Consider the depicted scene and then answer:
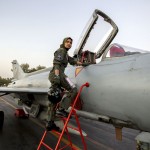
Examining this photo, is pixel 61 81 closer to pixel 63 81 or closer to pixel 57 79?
pixel 63 81

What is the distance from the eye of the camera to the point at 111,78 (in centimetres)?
316

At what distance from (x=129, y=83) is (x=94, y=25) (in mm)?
2099

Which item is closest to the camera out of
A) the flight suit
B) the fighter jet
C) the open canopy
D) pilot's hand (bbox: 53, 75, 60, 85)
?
the fighter jet

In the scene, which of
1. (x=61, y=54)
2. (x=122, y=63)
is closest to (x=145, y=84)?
(x=122, y=63)

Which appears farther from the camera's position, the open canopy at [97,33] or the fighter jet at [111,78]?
the open canopy at [97,33]

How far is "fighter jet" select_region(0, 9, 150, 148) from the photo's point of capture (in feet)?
8.80

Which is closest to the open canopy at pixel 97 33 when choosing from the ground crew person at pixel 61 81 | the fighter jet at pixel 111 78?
the fighter jet at pixel 111 78

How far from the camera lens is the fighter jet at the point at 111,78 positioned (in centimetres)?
268

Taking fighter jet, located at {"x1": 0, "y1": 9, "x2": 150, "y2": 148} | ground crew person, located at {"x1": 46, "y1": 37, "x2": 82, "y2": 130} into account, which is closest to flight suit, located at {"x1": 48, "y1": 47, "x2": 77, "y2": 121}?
ground crew person, located at {"x1": 46, "y1": 37, "x2": 82, "y2": 130}

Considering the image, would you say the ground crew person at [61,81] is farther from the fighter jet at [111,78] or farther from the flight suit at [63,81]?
the fighter jet at [111,78]

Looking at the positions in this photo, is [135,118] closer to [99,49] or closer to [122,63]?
[122,63]

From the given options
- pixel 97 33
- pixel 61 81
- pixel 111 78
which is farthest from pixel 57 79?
pixel 97 33

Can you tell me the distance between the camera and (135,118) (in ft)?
9.00

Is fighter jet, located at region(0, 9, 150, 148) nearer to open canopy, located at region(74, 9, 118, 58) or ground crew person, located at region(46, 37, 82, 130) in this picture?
open canopy, located at region(74, 9, 118, 58)
